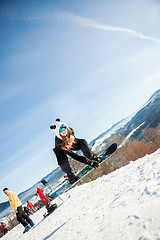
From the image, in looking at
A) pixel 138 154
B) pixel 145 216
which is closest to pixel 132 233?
pixel 145 216

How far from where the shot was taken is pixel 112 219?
7.31 ft

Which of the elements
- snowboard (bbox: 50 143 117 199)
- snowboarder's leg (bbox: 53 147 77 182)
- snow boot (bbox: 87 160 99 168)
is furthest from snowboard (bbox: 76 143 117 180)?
snowboarder's leg (bbox: 53 147 77 182)

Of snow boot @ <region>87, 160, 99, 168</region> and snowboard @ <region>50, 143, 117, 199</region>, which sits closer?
snow boot @ <region>87, 160, 99, 168</region>

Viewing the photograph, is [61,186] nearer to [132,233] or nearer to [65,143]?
[65,143]

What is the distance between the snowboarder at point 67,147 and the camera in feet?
14.3

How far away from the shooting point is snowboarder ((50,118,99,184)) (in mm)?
4355

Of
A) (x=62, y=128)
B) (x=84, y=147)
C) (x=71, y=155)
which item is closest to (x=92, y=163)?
(x=84, y=147)

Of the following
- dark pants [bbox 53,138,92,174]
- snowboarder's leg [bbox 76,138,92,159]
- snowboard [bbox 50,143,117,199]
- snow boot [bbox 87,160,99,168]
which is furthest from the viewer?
snowboard [bbox 50,143,117,199]

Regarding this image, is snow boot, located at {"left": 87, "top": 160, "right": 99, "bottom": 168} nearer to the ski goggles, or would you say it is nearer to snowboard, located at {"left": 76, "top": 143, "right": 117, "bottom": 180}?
snowboard, located at {"left": 76, "top": 143, "right": 117, "bottom": 180}

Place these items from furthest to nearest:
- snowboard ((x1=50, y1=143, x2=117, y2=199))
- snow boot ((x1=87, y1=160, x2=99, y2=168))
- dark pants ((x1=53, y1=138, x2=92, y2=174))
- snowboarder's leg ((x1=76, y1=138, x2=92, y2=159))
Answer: snowboard ((x1=50, y1=143, x2=117, y2=199)) < snowboarder's leg ((x1=76, y1=138, x2=92, y2=159)) < snow boot ((x1=87, y1=160, x2=99, y2=168)) < dark pants ((x1=53, y1=138, x2=92, y2=174))

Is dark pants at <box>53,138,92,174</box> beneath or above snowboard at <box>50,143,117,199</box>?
above

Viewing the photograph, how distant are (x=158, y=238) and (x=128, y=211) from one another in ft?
2.72

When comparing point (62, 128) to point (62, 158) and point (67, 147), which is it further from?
point (62, 158)

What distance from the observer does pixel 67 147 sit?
176 inches
